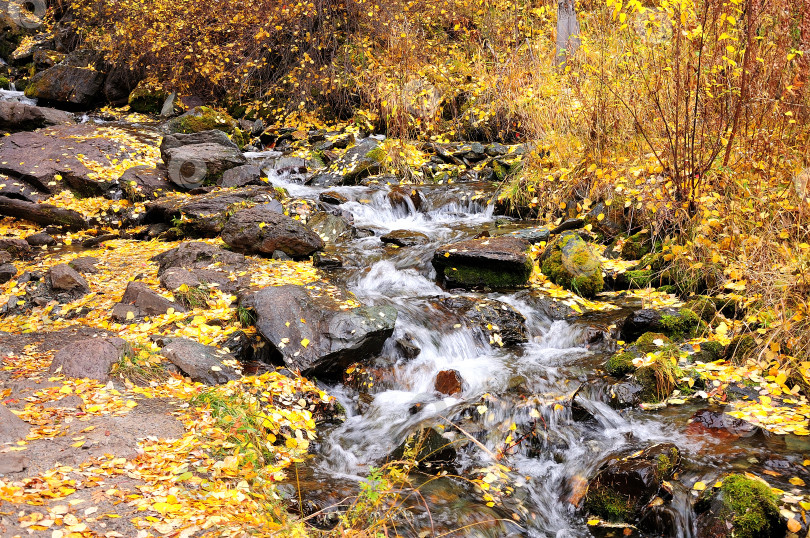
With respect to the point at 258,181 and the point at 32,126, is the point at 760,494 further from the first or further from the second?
the point at 32,126

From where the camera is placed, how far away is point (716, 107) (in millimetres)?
6652

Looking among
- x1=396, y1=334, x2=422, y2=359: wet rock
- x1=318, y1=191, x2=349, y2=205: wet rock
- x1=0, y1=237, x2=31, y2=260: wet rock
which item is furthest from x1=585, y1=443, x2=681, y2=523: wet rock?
x1=0, y1=237, x2=31, y2=260: wet rock

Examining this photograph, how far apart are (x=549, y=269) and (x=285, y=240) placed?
395 centimetres

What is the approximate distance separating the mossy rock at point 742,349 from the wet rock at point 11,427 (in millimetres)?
5917

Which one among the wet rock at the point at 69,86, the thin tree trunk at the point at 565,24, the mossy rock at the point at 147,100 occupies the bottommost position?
the mossy rock at the point at 147,100

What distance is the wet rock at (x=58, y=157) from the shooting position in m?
10.4

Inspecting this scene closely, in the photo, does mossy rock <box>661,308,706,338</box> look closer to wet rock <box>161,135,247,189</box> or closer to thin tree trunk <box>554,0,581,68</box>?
thin tree trunk <box>554,0,581,68</box>

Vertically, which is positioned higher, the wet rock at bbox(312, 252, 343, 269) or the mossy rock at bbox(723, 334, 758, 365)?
the mossy rock at bbox(723, 334, 758, 365)

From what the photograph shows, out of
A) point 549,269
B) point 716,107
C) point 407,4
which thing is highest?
point 407,4

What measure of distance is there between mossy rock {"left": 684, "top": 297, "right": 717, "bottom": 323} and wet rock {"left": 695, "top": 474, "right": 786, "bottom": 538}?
269 cm

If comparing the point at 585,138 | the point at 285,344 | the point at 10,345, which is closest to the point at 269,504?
the point at 285,344

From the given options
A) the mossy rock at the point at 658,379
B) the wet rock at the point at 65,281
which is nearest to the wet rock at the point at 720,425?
the mossy rock at the point at 658,379

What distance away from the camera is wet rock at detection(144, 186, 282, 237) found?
9.27 meters

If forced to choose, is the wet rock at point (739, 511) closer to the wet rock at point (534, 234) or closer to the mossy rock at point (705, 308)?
the mossy rock at point (705, 308)
